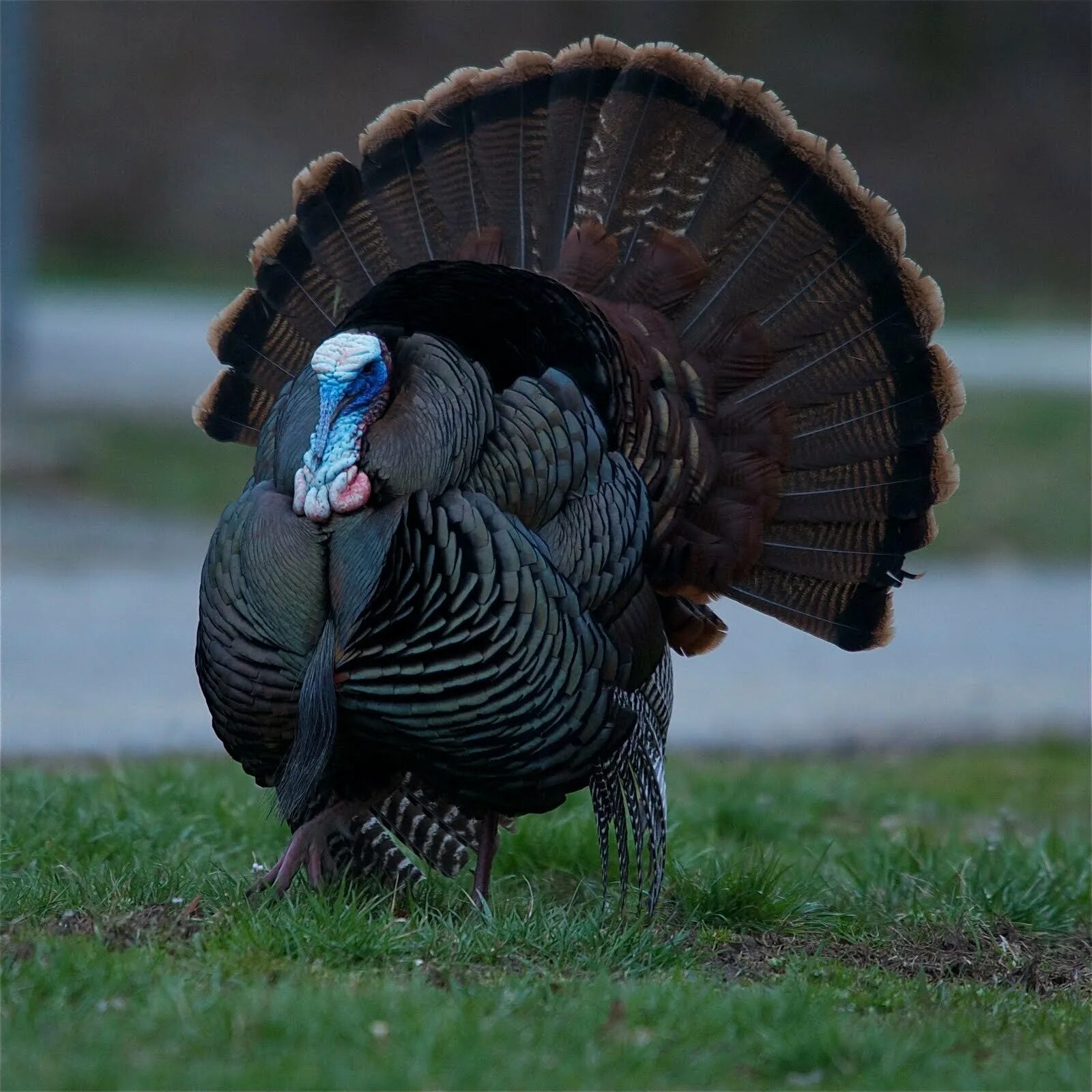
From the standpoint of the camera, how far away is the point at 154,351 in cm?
1591

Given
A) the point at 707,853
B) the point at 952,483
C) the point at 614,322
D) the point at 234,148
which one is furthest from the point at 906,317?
the point at 234,148

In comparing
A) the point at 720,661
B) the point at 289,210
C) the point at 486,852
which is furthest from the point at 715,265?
the point at 289,210

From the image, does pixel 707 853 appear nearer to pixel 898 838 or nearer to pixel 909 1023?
pixel 898 838

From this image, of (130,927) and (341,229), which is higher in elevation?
(341,229)

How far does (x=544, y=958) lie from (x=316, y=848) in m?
0.74

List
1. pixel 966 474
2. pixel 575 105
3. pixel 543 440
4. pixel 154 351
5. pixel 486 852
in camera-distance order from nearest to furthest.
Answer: pixel 543 440 → pixel 486 852 → pixel 575 105 → pixel 966 474 → pixel 154 351

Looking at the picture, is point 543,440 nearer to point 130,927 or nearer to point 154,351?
point 130,927

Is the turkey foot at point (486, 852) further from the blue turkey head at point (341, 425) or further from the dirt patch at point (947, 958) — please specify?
the blue turkey head at point (341, 425)

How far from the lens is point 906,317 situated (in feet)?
16.4

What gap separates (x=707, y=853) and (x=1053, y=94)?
66.6ft

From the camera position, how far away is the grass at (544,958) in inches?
125

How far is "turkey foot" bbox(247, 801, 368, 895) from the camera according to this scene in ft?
14.2

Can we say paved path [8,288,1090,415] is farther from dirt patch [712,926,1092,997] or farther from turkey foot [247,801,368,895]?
dirt patch [712,926,1092,997]

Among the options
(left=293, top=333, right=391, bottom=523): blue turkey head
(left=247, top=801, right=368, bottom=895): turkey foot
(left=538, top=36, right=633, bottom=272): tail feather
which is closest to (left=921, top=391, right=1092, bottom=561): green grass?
(left=538, top=36, right=633, bottom=272): tail feather
